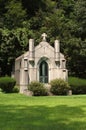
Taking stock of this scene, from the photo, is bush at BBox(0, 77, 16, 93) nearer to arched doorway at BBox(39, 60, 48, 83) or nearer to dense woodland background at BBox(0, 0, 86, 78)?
arched doorway at BBox(39, 60, 48, 83)

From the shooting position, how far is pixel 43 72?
120ft

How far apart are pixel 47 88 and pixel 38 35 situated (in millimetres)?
11700

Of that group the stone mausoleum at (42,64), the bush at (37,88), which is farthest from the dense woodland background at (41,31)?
the bush at (37,88)

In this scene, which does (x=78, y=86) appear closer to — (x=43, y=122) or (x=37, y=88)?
(x=37, y=88)

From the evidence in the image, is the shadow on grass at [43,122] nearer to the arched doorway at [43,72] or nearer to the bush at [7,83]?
the bush at [7,83]

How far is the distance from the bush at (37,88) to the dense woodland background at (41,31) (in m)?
10.4

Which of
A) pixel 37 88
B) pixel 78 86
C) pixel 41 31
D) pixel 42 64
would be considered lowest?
pixel 37 88

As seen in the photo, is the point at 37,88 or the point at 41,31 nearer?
the point at 37,88

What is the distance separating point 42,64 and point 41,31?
9.80 meters

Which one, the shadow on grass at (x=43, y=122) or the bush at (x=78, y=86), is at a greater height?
the bush at (x=78, y=86)

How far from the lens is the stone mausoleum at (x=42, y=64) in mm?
35781

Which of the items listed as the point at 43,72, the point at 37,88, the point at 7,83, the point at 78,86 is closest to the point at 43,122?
the point at 37,88

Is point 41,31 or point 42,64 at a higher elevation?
point 41,31

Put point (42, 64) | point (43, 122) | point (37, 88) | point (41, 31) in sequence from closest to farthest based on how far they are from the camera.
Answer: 1. point (43, 122)
2. point (37, 88)
3. point (42, 64)
4. point (41, 31)
